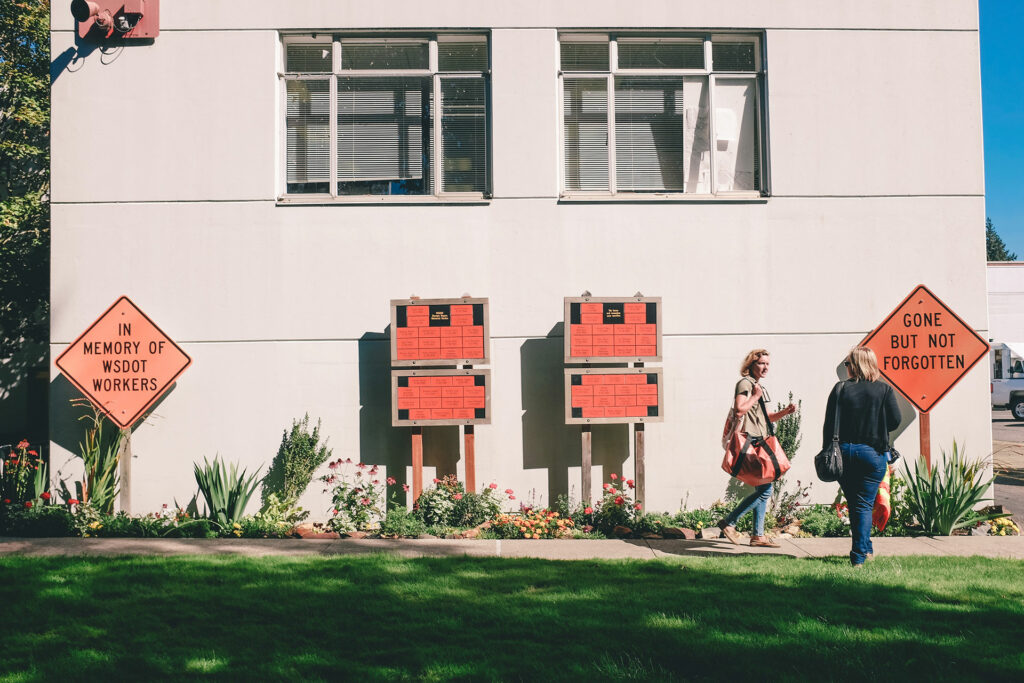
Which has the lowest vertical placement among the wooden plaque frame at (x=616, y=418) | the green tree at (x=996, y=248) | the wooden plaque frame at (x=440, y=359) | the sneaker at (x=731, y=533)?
the sneaker at (x=731, y=533)

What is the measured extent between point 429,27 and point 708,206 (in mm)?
4004

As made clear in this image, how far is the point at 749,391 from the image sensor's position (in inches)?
300

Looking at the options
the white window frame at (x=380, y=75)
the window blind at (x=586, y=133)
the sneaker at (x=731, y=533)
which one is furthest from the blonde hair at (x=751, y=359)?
the white window frame at (x=380, y=75)

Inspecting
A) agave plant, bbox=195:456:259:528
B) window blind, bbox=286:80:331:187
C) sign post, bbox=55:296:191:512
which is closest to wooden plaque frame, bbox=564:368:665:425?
agave plant, bbox=195:456:259:528

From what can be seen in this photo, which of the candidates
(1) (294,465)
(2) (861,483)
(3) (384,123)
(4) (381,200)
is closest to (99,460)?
(1) (294,465)

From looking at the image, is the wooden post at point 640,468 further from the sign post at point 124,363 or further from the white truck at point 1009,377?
the white truck at point 1009,377

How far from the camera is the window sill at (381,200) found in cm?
968

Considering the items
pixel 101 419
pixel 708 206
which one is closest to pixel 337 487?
pixel 101 419

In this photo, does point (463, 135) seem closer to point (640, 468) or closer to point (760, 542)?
point (640, 468)

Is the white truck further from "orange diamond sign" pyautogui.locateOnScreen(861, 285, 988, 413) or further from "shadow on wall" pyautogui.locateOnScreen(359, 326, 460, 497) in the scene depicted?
"shadow on wall" pyautogui.locateOnScreen(359, 326, 460, 497)

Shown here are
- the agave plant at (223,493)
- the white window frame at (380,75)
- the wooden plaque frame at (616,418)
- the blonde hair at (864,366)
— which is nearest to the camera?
the blonde hair at (864,366)

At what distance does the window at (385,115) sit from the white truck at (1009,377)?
2757 cm

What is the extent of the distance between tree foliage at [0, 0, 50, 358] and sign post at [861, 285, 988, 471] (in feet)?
39.7

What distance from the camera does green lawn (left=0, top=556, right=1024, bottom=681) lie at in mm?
4598
